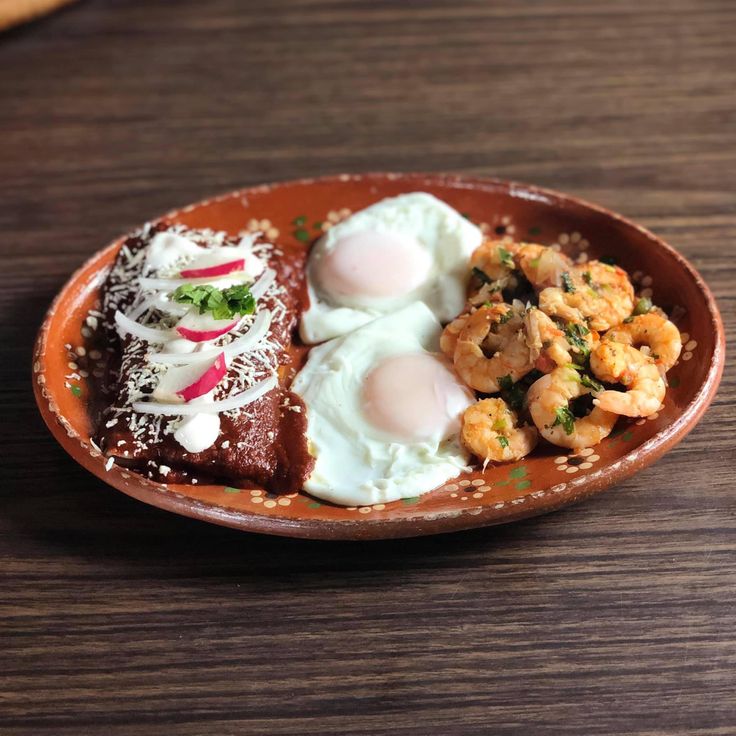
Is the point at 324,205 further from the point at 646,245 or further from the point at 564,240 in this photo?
the point at 646,245

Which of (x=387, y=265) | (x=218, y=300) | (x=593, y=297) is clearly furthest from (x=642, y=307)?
(x=218, y=300)

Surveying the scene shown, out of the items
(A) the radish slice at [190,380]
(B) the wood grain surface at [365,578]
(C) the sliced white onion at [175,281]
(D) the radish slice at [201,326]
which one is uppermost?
(C) the sliced white onion at [175,281]

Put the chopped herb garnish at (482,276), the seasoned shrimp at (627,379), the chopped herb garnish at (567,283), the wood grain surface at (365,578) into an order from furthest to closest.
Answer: the chopped herb garnish at (482,276) → the chopped herb garnish at (567,283) → the seasoned shrimp at (627,379) → the wood grain surface at (365,578)

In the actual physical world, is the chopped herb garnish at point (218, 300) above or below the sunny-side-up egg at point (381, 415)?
above

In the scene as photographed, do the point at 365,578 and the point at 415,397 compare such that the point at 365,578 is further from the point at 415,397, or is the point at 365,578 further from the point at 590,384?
the point at 590,384

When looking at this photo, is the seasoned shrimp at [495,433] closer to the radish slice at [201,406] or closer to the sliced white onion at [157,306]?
the radish slice at [201,406]

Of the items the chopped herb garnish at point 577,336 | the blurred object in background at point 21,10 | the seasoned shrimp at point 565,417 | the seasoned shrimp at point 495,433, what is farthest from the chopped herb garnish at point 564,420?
the blurred object in background at point 21,10

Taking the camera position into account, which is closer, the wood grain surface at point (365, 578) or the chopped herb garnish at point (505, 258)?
the wood grain surface at point (365, 578)
